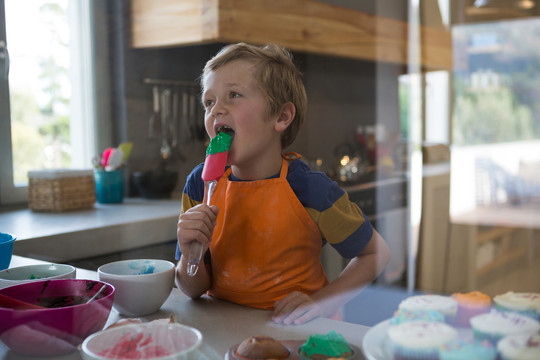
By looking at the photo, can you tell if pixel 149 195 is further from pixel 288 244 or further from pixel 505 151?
pixel 505 151

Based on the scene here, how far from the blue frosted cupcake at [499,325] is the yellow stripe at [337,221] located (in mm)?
286

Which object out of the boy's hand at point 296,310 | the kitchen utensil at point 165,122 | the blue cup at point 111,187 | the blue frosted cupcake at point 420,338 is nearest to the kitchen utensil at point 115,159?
the blue cup at point 111,187

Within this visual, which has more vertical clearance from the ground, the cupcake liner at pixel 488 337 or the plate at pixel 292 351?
the cupcake liner at pixel 488 337

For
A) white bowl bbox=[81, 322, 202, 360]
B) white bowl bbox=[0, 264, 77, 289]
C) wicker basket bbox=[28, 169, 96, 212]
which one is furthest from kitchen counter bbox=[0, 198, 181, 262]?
white bowl bbox=[81, 322, 202, 360]

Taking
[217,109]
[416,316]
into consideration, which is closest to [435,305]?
[416,316]

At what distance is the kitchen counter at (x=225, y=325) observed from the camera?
0.53m

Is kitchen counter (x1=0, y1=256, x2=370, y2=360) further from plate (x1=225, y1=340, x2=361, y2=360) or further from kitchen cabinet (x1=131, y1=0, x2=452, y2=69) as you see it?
kitchen cabinet (x1=131, y1=0, x2=452, y2=69)

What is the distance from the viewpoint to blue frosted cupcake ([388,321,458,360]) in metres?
0.41

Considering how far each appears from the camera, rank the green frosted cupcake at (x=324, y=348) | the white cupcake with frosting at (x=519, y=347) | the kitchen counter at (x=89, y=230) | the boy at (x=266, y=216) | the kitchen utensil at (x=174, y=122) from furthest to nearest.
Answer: the kitchen utensil at (x=174, y=122), the kitchen counter at (x=89, y=230), the boy at (x=266, y=216), the green frosted cupcake at (x=324, y=348), the white cupcake with frosting at (x=519, y=347)

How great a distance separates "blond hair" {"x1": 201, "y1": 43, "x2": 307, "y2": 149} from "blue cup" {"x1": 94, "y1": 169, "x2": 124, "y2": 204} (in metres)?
0.70

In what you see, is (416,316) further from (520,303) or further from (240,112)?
(240,112)

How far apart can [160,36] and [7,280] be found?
700 mm

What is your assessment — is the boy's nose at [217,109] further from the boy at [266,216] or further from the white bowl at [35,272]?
the white bowl at [35,272]

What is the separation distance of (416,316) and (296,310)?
19cm
